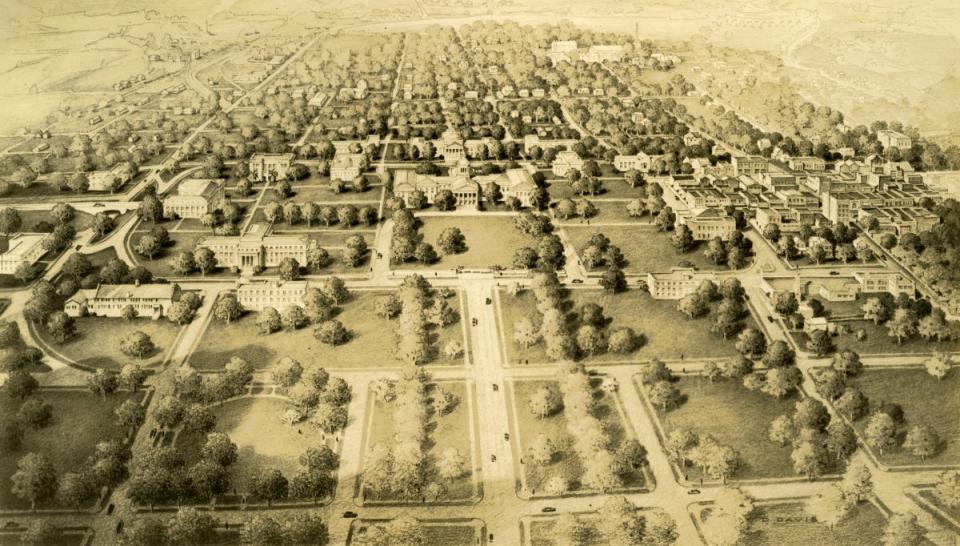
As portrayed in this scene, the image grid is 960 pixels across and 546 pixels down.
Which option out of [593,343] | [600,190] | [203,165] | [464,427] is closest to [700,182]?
[600,190]

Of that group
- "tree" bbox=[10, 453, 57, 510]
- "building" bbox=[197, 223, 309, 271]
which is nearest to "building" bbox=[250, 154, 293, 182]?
"building" bbox=[197, 223, 309, 271]

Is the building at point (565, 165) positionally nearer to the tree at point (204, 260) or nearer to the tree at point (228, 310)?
the tree at point (204, 260)

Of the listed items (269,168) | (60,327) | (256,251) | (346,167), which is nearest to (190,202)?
(269,168)

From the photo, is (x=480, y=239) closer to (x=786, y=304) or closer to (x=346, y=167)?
(x=346, y=167)

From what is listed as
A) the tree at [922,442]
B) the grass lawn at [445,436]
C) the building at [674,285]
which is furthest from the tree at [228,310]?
the tree at [922,442]

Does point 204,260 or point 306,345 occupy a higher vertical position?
point 204,260

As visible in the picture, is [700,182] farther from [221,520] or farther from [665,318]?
[221,520]
